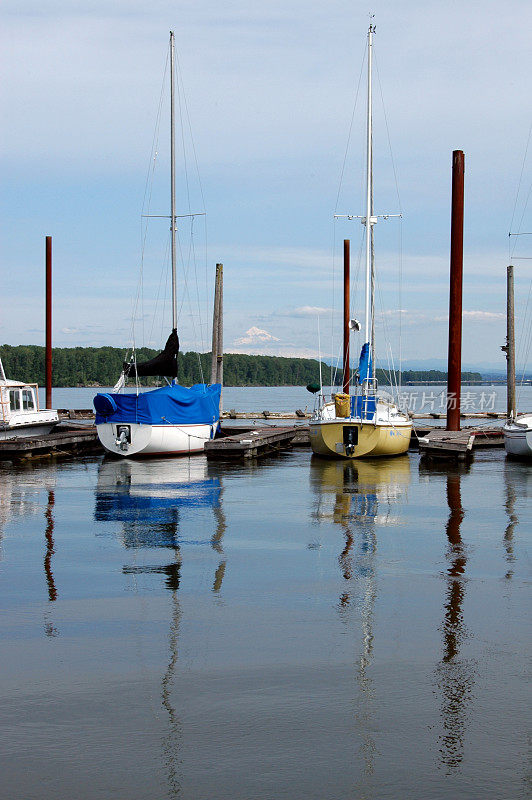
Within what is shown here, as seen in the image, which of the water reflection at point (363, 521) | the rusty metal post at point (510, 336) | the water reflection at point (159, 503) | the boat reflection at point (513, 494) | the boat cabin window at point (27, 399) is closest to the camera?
the water reflection at point (363, 521)

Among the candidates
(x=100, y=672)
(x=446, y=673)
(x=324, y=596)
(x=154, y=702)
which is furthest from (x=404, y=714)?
(x=324, y=596)

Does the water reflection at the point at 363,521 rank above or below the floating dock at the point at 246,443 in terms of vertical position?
below

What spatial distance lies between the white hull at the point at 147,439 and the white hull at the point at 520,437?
10.6 m

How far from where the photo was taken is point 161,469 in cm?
2545

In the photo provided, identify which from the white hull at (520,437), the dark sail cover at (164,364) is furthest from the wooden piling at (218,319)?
the white hull at (520,437)

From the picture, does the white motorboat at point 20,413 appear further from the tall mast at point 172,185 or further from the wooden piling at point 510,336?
the wooden piling at point 510,336

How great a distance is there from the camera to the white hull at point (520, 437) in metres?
26.5

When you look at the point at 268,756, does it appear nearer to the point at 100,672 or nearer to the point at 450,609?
the point at 100,672

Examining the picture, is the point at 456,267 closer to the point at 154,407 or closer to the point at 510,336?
the point at 510,336

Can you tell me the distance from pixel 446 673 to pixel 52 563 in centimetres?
637

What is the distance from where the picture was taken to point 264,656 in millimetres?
7621

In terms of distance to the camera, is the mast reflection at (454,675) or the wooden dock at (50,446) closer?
the mast reflection at (454,675)

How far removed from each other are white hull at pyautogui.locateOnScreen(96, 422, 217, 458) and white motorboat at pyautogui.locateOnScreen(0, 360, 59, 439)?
12.9 ft

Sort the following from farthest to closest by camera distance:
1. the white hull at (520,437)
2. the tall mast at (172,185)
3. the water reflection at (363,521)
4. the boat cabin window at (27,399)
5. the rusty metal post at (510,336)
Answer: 1. the rusty metal post at (510,336)
2. the tall mast at (172,185)
3. the boat cabin window at (27,399)
4. the white hull at (520,437)
5. the water reflection at (363,521)
